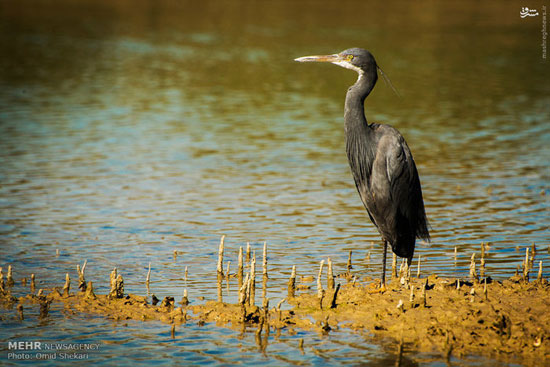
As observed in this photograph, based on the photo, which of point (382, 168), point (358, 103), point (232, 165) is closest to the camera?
point (382, 168)

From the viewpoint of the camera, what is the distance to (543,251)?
1325 cm

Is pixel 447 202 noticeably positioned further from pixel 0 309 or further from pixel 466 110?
pixel 466 110

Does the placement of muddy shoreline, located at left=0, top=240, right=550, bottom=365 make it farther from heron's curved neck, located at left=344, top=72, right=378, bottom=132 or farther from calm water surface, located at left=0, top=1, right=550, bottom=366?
heron's curved neck, located at left=344, top=72, right=378, bottom=132

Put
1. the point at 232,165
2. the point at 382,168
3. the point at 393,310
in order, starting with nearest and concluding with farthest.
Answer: the point at 393,310 → the point at 382,168 → the point at 232,165

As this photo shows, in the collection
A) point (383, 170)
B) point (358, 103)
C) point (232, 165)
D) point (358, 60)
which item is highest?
point (358, 60)

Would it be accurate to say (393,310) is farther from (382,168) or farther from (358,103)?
(358,103)

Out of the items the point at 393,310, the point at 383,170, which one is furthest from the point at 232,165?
the point at 393,310

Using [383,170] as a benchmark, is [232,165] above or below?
above

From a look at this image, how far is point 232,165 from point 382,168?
10708mm

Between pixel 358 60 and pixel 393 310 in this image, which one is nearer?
pixel 393 310

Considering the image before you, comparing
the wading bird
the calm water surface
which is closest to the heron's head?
the wading bird

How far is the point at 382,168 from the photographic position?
1061 centimetres

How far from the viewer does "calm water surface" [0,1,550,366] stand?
1142 cm

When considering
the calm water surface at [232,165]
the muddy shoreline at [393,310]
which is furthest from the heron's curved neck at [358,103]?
the calm water surface at [232,165]
